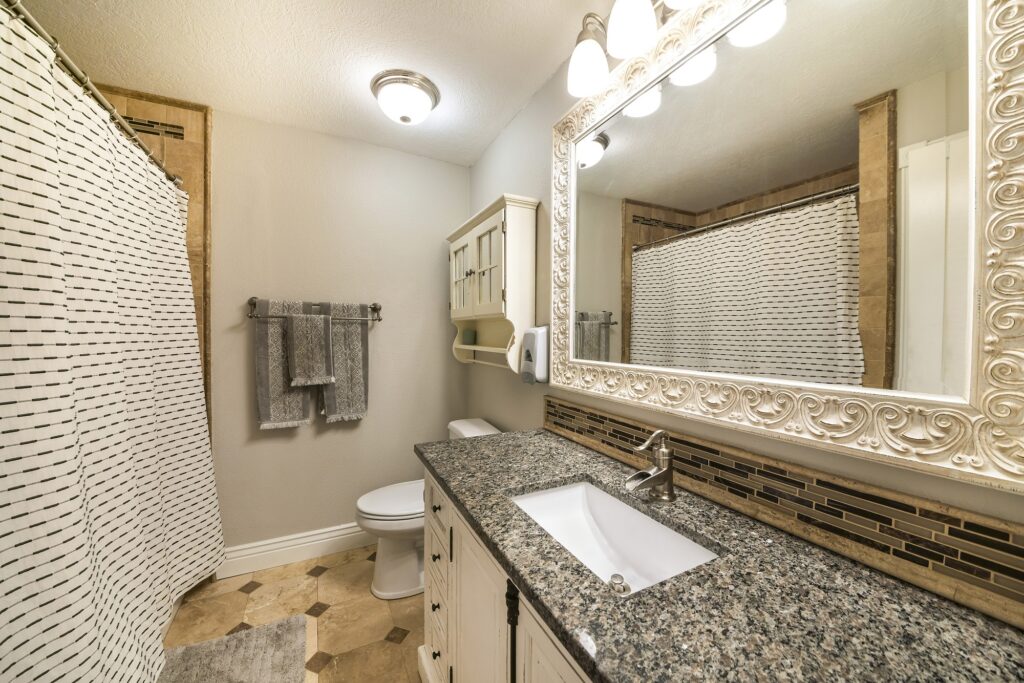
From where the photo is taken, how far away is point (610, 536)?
38.2 inches

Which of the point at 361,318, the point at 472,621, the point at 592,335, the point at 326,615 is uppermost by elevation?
the point at 361,318

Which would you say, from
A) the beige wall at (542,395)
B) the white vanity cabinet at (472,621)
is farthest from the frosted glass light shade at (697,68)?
the white vanity cabinet at (472,621)

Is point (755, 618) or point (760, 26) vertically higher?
point (760, 26)

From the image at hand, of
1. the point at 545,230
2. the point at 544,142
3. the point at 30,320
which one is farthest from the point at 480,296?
the point at 30,320

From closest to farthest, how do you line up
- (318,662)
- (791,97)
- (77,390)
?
(791,97), (77,390), (318,662)

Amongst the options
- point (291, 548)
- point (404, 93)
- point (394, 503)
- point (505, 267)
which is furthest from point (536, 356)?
point (291, 548)

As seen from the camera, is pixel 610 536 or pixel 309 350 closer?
pixel 610 536

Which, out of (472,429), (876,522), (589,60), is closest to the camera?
(876,522)

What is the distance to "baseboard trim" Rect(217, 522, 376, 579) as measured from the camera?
192 centimetres

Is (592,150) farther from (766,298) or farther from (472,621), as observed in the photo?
(472,621)

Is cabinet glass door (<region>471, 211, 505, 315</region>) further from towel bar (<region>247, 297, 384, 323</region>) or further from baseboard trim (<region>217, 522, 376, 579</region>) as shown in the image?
baseboard trim (<region>217, 522, 376, 579</region>)

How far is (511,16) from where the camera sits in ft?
4.38

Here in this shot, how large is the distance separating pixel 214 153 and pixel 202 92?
0.86ft

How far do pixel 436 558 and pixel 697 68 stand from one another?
5.31ft
